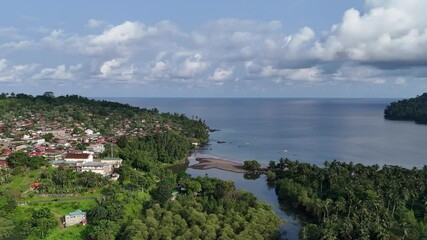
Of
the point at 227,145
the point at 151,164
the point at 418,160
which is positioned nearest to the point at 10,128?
the point at 151,164

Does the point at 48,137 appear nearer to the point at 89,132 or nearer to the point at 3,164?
the point at 89,132

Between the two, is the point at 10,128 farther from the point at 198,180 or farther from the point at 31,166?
the point at 198,180

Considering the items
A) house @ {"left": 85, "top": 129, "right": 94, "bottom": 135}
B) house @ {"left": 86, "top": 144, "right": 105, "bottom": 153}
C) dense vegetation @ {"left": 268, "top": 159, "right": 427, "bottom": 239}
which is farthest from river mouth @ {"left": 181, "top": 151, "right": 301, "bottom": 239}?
house @ {"left": 85, "top": 129, "right": 94, "bottom": 135}

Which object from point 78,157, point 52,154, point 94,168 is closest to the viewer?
point 94,168

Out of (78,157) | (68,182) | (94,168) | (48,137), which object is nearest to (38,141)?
(48,137)

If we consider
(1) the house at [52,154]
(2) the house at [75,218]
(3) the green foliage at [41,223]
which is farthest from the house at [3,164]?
(2) the house at [75,218]

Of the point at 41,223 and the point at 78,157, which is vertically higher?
the point at 78,157

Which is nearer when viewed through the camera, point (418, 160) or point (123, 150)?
point (123, 150)
